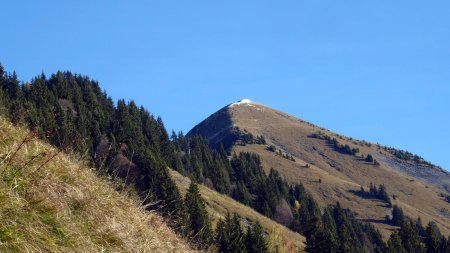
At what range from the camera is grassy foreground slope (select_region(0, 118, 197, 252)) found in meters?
5.12

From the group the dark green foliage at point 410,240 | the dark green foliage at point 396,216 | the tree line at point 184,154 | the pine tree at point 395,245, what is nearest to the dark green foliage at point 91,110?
the tree line at point 184,154

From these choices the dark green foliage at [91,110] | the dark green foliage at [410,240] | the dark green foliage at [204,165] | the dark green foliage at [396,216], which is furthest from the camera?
the dark green foliage at [396,216]

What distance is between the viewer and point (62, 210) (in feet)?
19.5

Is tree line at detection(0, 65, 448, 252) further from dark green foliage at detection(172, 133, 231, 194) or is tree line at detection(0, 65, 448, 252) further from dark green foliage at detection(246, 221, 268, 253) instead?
dark green foliage at detection(246, 221, 268, 253)

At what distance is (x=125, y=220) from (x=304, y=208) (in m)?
144

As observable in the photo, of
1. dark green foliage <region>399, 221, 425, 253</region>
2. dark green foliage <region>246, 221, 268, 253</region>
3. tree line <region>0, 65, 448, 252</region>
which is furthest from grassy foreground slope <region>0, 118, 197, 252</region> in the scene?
dark green foliage <region>399, 221, 425, 253</region>

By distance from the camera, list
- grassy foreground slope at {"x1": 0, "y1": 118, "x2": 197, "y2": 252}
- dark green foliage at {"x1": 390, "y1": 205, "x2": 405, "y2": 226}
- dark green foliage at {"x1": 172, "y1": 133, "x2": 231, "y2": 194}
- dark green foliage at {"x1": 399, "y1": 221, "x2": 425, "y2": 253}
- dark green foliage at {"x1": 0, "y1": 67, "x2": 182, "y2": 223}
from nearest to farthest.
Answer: grassy foreground slope at {"x1": 0, "y1": 118, "x2": 197, "y2": 252}
dark green foliage at {"x1": 399, "y1": 221, "x2": 425, "y2": 253}
dark green foliage at {"x1": 0, "y1": 67, "x2": 182, "y2": 223}
dark green foliage at {"x1": 172, "y1": 133, "x2": 231, "y2": 194}
dark green foliage at {"x1": 390, "y1": 205, "x2": 405, "y2": 226}

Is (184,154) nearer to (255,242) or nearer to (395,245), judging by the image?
(395,245)

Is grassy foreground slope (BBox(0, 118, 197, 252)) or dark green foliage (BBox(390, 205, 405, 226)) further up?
dark green foliage (BBox(390, 205, 405, 226))

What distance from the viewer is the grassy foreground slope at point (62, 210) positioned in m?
5.12

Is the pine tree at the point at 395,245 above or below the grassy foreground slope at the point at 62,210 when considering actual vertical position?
above

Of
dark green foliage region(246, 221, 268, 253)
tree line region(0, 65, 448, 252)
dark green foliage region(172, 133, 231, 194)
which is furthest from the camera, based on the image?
dark green foliage region(172, 133, 231, 194)

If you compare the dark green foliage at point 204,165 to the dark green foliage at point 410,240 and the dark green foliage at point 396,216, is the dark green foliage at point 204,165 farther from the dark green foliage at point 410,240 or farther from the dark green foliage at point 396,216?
the dark green foliage at point 396,216

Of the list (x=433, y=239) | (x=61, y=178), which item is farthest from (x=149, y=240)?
(x=433, y=239)
